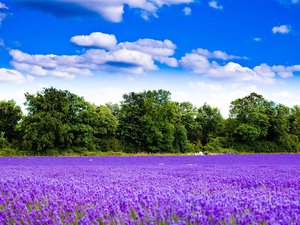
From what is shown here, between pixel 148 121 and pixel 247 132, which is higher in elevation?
pixel 148 121

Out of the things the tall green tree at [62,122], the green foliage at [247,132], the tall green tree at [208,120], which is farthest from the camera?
the tall green tree at [208,120]

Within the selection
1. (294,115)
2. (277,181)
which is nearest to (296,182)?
(277,181)

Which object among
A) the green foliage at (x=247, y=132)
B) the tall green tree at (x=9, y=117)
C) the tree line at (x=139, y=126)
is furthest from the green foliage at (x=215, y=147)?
the tall green tree at (x=9, y=117)

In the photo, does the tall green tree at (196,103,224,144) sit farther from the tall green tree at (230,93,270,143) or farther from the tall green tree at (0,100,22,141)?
the tall green tree at (0,100,22,141)

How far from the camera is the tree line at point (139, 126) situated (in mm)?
33781

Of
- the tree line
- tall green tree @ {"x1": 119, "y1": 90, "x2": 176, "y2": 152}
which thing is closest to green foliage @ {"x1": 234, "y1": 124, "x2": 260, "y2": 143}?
the tree line

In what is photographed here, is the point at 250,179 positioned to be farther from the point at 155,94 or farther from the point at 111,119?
the point at 155,94

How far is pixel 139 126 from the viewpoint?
132 ft

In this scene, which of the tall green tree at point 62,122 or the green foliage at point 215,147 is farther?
the green foliage at point 215,147

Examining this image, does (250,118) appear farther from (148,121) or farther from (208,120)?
(148,121)

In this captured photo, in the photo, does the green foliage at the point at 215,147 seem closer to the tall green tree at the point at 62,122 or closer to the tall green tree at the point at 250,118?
the tall green tree at the point at 250,118

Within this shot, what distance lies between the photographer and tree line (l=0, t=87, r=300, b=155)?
111 feet

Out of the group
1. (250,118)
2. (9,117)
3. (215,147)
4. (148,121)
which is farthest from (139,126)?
(9,117)

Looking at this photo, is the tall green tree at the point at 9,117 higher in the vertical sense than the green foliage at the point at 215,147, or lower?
higher
